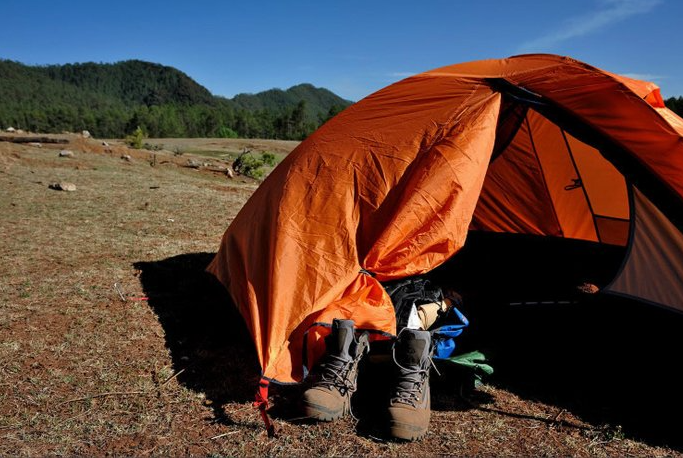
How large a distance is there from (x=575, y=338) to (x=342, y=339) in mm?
2301

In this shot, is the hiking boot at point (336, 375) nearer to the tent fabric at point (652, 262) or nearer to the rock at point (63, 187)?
the tent fabric at point (652, 262)

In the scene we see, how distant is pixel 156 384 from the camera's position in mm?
3361

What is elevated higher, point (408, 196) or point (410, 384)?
point (408, 196)

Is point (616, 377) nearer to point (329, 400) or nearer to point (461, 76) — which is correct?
A: point (329, 400)

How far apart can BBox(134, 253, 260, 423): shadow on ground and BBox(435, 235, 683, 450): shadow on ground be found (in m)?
1.82

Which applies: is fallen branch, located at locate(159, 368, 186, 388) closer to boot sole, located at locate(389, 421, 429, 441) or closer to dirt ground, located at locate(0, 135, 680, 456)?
dirt ground, located at locate(0, 135, 680, 456)

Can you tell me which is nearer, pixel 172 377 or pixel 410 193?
pixel 172 377

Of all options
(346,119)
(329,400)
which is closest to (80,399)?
(329,400)

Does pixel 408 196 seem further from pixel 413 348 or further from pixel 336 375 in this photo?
pixel 336 375

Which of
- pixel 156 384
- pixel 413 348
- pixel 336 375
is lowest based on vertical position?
pixel 156 384

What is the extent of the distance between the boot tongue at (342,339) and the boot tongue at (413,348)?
33 cm

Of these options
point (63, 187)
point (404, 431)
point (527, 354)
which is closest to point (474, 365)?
point (404, 431)

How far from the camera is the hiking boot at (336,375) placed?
2.93m

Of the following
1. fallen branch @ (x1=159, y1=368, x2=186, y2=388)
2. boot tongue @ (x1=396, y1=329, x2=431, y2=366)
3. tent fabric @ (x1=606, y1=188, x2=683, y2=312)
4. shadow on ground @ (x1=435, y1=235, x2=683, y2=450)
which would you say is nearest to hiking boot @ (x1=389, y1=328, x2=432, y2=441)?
boot tongue @ (x1=396, y1=329, x2=431, y2=366)
